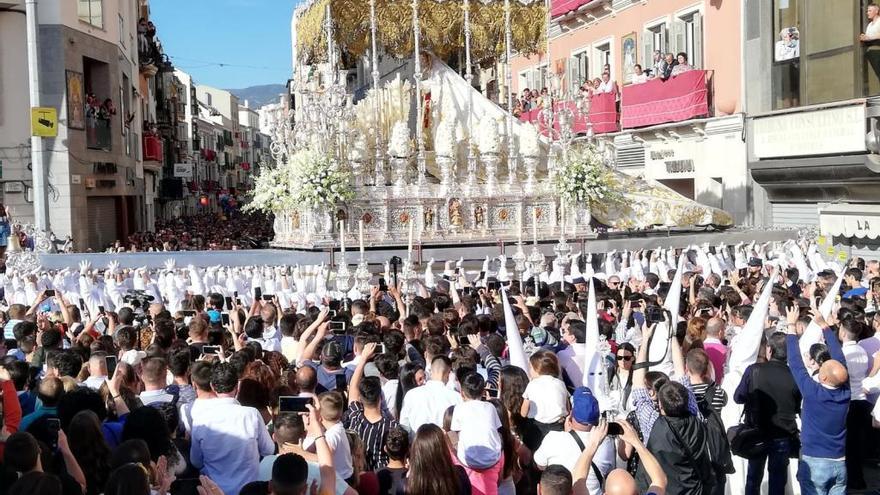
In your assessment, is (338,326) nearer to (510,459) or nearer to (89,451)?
(510,459)

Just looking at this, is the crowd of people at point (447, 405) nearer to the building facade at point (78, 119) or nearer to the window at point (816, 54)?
the window at point (816, 54)

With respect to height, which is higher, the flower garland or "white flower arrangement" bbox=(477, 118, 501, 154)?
"white flower arrangement" bbox=(477, 118, 501, 154)

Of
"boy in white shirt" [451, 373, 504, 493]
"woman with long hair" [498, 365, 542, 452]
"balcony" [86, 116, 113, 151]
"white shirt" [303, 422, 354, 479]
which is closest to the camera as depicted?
"white shirt" [303, 422, 354, 479]

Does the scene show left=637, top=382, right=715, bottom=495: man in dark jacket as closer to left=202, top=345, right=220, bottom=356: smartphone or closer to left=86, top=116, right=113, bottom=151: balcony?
left=202, top=345, right=220, bottom=356: smartphone

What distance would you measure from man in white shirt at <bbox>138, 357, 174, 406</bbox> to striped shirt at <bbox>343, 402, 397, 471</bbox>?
4.16 feet

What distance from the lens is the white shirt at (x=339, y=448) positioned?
5496 mm

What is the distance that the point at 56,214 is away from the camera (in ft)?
88.6

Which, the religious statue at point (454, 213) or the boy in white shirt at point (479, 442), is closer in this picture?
the boy in white shirt at point (479, 442)

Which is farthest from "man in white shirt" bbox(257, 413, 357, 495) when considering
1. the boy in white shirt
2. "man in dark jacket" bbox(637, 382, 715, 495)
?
"man in dark jacket" bbox(637, 382, 715, 495)

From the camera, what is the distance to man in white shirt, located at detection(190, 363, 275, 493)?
228 inches

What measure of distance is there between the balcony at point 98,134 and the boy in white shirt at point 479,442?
25599 millimetres

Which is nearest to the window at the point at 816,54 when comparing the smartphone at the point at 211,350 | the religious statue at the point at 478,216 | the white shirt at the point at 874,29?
the white shirt at the point at 874,29

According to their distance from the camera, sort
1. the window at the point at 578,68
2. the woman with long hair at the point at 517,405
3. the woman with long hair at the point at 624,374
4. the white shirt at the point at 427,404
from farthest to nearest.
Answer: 1. the window at the point at 578,68
2. the woman with long hair at the point at 624,374
3. the white shirt at the point at 427,404
4. the woman with long hair at the point at 517,405

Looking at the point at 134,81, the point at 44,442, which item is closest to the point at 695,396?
the point at 44,442
